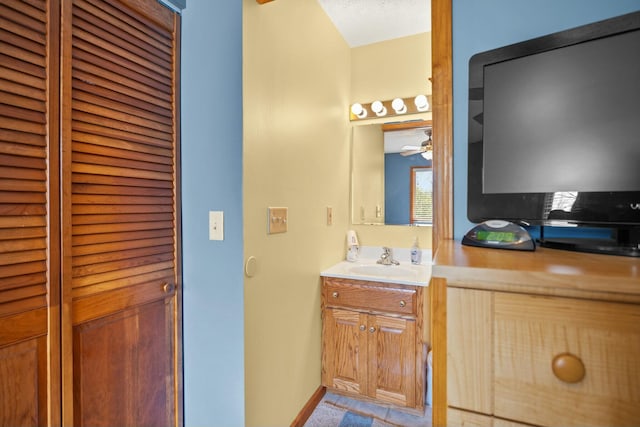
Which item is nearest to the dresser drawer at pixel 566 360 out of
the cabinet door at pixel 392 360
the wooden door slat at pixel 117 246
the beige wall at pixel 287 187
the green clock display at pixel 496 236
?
the green clock display at pixel 496 236

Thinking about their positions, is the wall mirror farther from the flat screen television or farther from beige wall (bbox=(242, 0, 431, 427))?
the flat screen television

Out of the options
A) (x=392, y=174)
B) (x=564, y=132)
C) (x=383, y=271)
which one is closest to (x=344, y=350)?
(x=383, y=271)

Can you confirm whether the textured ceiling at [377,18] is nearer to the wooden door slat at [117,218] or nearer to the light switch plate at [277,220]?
the light switch plate at [277,220]

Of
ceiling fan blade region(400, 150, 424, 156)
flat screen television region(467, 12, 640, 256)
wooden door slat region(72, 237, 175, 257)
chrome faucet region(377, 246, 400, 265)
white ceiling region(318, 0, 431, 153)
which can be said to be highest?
white ceiling region(318, 0, 431, 153)

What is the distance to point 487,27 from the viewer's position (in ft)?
3.09

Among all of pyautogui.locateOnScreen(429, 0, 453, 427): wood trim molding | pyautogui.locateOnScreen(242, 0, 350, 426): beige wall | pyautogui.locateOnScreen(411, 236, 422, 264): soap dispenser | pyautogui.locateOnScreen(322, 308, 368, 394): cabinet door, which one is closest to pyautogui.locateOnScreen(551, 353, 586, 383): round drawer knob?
pyautogui.locateOnScreen(429, 0, 453, 427): wood trim molding

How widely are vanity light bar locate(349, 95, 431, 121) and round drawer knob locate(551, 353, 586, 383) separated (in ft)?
6.53

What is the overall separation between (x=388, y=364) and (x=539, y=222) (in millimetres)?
1387

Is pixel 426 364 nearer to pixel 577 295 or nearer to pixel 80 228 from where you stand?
pixel 577 295

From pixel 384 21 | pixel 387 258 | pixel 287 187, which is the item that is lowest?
pixel 387 258

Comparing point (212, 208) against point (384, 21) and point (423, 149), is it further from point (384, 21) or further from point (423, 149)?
point (384, 21)

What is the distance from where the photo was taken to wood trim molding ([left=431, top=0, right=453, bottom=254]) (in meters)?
0.98

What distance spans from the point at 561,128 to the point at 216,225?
1187 mm

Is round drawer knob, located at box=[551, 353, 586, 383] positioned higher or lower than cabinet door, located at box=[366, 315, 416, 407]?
higher
